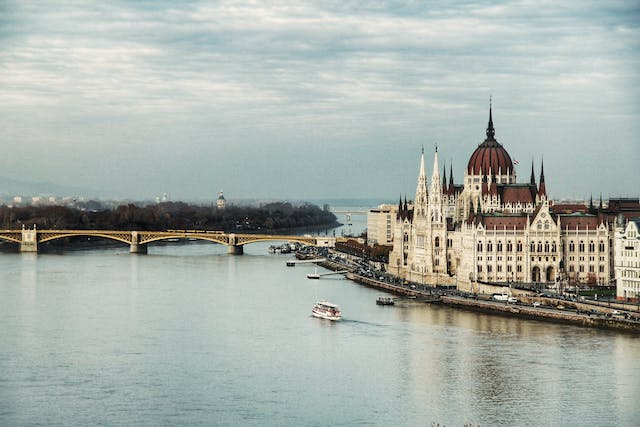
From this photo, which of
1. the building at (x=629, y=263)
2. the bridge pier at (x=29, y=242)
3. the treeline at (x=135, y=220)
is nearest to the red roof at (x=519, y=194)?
the building at (x=629, y=263)

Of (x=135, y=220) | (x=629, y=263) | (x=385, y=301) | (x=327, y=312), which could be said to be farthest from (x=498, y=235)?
(x=135, y=220)

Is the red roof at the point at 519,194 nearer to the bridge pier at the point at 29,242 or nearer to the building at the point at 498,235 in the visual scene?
the building at the point at 498,235

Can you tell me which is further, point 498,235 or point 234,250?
point 234,250

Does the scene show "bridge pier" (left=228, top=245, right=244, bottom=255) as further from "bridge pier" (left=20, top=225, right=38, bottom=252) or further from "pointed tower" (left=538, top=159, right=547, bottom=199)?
"pointed tower" (left=538, top=159, right=547, bottom=199)

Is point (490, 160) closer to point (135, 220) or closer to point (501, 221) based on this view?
point (501, 221)

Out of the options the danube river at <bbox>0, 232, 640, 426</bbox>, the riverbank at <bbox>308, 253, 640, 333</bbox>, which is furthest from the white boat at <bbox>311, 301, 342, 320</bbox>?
the riverbank at <bbox>308, 253, 640, 333</bbox>

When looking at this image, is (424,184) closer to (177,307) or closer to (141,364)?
(177,307)

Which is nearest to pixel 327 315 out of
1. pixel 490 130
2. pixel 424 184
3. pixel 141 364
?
pixel 141 364

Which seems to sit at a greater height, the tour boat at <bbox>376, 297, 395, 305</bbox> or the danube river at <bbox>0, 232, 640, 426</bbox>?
the tour boat at <bbox>376, 297, 395, 305</bbox>
